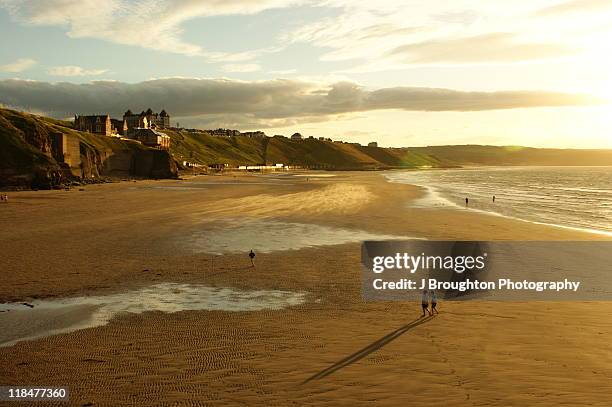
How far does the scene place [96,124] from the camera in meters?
148

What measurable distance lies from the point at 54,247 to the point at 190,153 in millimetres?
178538

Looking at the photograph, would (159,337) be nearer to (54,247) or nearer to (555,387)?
(555,387)

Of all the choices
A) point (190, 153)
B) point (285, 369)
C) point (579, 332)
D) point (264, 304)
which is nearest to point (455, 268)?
point (579, 332)

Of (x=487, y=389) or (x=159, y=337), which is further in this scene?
(x=159, y=337)

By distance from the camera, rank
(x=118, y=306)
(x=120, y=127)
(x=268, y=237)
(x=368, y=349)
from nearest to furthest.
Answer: (x=368, y=349) → (x=118, y=306) → (x=268, y=237) → (x=120, y=127)

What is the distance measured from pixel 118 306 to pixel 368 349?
899 centimetres

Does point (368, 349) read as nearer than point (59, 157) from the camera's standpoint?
Yes

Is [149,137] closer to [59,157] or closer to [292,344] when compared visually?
[59,157]

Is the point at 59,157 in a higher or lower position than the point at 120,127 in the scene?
lower

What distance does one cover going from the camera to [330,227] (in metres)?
34.5

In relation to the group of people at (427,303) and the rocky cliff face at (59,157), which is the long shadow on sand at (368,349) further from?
the rocky cliff face at (59,157)

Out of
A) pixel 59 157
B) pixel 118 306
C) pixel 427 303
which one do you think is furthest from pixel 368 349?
pixel 59 157

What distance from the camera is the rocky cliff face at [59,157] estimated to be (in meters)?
65.4

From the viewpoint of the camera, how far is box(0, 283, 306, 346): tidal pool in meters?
13.9
